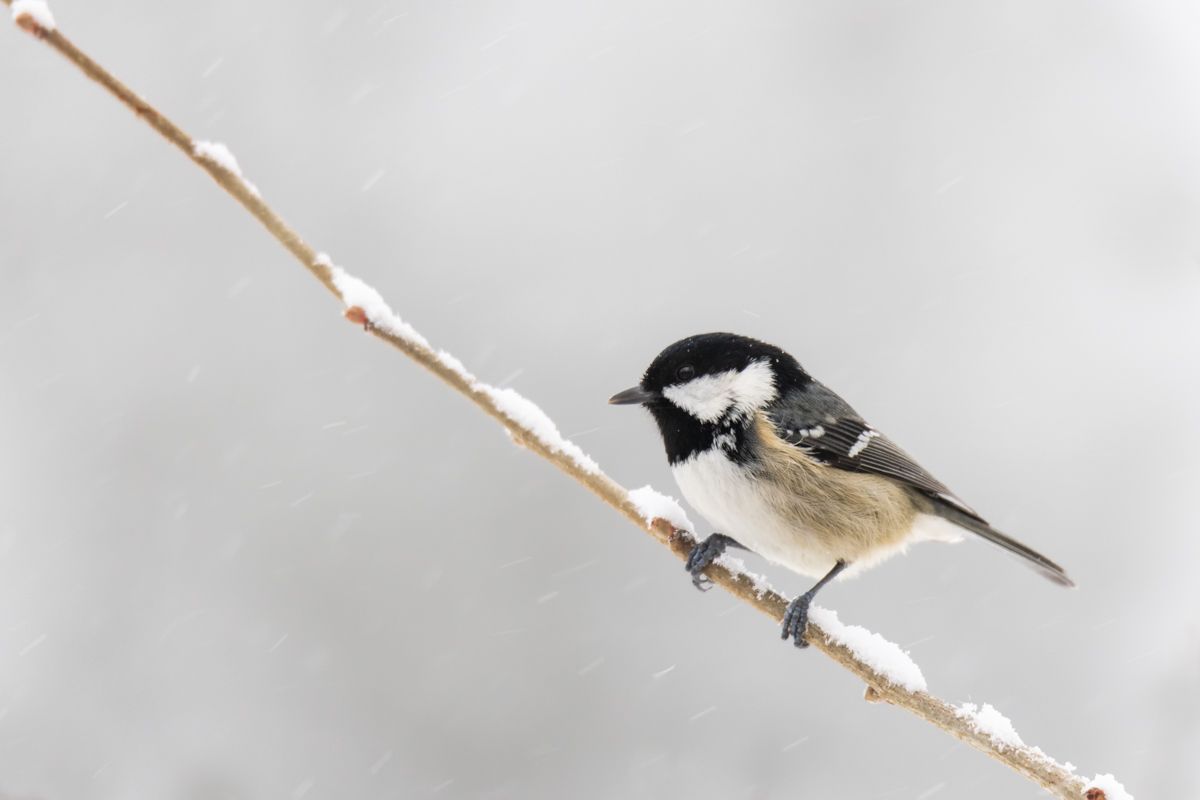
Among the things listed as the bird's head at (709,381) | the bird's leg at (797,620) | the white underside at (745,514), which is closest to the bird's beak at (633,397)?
the bird's head at (709,381)

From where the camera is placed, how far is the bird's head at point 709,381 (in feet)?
10.5

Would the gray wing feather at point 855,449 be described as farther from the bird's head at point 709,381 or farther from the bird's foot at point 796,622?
the bird's foot at point 796,622

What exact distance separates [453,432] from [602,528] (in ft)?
3.58

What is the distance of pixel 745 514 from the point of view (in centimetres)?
317

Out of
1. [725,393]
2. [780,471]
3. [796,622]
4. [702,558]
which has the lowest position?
[796,622]

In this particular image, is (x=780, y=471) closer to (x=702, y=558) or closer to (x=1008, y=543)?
(x=702, y=558)

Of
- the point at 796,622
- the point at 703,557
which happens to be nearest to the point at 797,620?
the point at 796,622

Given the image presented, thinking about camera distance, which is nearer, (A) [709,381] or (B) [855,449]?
(A) [709,381]

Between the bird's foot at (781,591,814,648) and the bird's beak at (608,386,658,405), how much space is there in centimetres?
72

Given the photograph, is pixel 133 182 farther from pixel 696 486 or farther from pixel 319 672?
pixel 696 486

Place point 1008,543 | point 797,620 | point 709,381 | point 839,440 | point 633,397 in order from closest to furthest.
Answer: point 797,620 < point 633,397 < point 709,381 < point 1008,543 < point 839,440

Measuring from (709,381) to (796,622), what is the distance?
819 millimetres

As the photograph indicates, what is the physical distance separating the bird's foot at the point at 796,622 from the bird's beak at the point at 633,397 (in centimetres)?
72

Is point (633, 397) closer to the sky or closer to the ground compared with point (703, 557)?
closer to the sky
